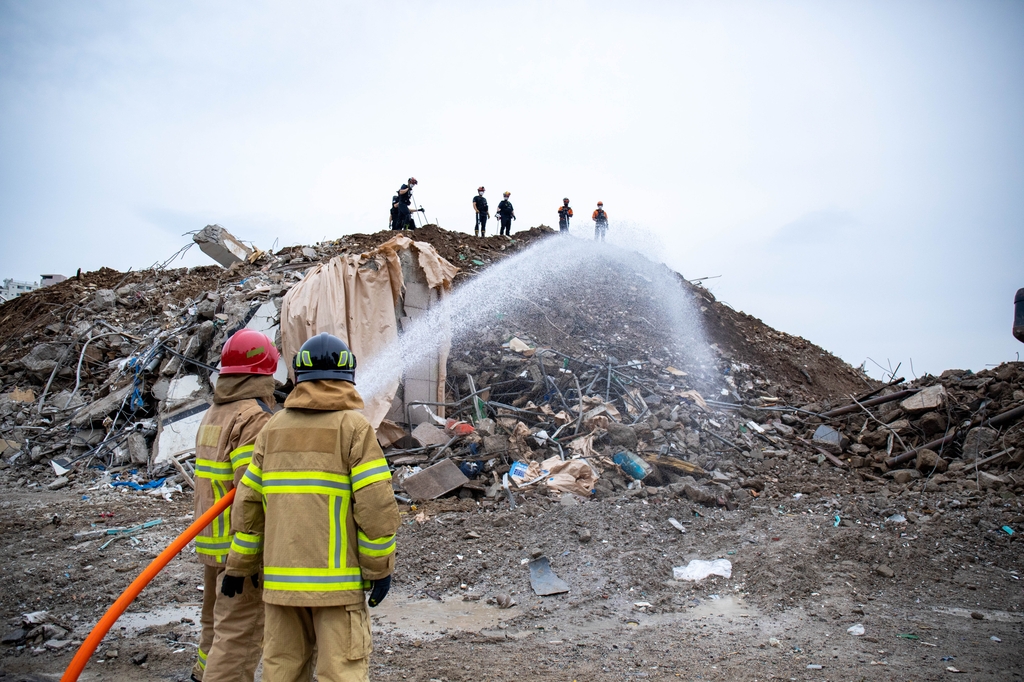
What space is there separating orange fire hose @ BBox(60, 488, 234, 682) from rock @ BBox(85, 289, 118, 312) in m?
10.7

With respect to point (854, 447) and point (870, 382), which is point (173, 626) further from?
point (870, 382)

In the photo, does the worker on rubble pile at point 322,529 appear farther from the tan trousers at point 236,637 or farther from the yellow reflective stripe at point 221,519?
the yellow reflective stripe at point 221,519

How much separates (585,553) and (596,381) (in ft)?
13.8

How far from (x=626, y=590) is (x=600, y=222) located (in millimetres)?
13830

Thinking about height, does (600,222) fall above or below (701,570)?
above

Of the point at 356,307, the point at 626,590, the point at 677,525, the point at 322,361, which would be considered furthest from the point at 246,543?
the point at 356,307

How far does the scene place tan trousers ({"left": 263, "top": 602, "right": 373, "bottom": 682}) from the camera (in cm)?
211

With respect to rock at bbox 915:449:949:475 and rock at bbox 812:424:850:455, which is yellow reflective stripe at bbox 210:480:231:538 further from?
rock at bbox 812:424:850:455

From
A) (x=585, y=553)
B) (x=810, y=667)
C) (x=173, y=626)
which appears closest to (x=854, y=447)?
(x=585, y=553)

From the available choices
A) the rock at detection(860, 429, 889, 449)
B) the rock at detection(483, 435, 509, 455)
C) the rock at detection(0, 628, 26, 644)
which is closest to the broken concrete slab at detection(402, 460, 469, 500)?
the rock at detection(483, 435, 509, 455)

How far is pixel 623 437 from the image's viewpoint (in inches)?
289

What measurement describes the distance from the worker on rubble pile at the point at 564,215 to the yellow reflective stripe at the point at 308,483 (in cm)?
1533

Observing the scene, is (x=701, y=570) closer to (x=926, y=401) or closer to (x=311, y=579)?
(x=311, y=579)

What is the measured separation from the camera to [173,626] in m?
3.86
